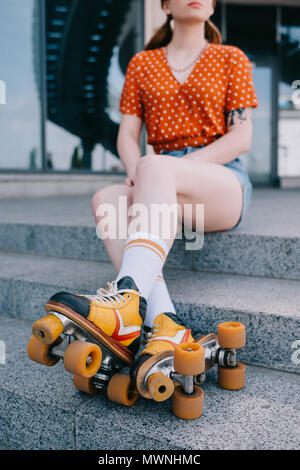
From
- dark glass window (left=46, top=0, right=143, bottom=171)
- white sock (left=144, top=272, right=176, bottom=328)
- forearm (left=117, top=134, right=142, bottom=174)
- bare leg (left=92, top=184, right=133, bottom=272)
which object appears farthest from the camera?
dark glass window (left=46, top=0, right=143, bottom=171)

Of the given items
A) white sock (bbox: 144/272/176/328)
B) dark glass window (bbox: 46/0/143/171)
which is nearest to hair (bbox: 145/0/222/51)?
white sock (bbox: 144/272/176/328)

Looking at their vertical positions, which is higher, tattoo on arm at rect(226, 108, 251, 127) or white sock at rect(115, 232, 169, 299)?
tattoo on arm at rect(226, 108, 251, 127)

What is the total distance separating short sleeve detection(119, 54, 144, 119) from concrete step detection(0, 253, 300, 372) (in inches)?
28.9

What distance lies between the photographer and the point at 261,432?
0.99m

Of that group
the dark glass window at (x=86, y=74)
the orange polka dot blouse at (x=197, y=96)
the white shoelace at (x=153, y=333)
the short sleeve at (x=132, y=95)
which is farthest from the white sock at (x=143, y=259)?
the dark glass window at (x=86, y=74)

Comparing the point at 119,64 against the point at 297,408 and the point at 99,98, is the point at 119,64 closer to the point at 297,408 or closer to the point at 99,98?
the point at 99,98

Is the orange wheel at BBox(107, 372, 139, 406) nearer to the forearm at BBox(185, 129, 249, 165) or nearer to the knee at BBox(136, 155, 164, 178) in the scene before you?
the knee at BBox(136, 155, 164, 178)

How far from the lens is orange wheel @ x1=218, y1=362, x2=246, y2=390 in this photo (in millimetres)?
1168

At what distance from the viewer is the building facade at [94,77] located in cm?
491

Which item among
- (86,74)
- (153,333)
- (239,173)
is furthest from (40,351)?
(86,74)

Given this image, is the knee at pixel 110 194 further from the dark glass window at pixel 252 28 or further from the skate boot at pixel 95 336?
the dark glass window at pixel 252 28

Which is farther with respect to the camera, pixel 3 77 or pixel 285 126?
pixel 285 126

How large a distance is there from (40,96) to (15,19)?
88 cm

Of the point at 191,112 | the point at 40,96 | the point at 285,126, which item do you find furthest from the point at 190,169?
the point at 285,126
